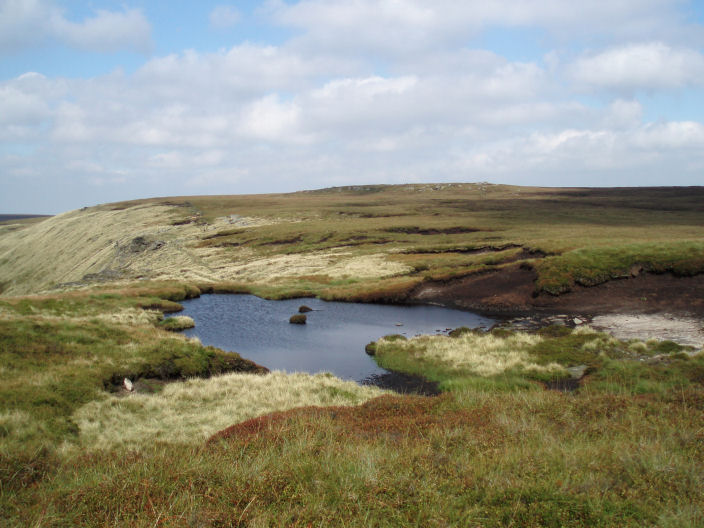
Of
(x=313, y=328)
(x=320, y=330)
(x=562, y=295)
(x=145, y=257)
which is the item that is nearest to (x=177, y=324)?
(x=313, y=328)

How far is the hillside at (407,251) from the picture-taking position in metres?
46.5

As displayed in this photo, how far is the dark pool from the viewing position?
102 feet

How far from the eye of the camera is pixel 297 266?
7662cm

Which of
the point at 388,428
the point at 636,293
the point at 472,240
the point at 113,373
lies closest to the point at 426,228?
the point at 472,240

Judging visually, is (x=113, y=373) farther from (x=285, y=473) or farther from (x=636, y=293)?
(x=636, y=293)

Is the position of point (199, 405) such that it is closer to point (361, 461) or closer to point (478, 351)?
point (361, 461)

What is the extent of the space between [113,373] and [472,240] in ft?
238

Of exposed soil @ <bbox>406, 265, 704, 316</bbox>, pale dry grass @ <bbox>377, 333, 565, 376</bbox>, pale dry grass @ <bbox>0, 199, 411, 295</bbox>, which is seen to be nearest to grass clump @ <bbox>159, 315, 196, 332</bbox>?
pale dry grass @ <bbox>377, 333, 565, 376</bbox>

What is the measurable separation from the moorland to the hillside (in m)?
0.52

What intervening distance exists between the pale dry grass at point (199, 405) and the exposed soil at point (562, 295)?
27.8m

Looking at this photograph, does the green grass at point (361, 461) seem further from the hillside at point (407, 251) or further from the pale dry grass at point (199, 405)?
the hillside at point (407, 251)

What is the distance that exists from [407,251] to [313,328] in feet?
139

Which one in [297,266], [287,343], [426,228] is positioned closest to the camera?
[287,343]

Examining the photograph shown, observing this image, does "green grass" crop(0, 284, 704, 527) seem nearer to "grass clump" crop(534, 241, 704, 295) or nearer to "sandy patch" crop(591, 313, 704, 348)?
"sandy patch" crop(591, 313, 704, 348)
